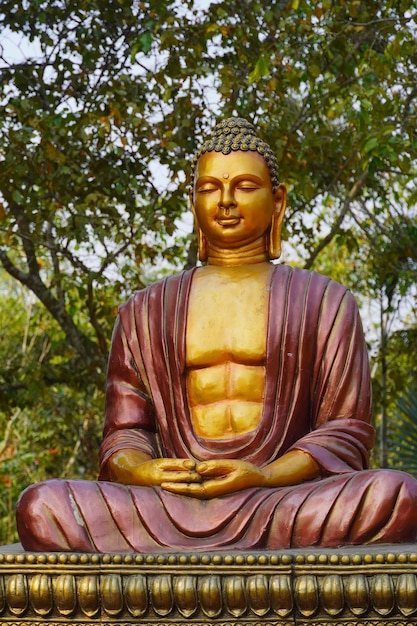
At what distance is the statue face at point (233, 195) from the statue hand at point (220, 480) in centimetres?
136

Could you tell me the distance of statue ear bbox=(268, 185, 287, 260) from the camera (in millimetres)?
6324

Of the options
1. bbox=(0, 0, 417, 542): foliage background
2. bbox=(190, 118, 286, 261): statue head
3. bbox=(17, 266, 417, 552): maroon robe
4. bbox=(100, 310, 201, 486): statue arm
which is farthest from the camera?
bbox=(0, 0, 417, 542): foliage background

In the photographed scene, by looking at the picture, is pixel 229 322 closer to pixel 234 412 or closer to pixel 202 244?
pixel 234 412

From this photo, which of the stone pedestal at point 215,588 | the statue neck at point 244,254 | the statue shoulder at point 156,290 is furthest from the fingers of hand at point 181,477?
the statue neck at point 244,254

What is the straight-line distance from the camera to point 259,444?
5.72 m

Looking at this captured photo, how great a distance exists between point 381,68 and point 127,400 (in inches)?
172

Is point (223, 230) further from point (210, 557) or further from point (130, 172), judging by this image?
point (130, 172)

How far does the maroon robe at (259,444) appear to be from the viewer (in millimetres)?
5023

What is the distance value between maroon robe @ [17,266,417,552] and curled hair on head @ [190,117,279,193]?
545 millimetres

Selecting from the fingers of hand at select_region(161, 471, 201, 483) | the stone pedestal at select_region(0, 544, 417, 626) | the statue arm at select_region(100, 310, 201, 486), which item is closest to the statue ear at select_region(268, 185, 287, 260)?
the statue arm at select_region(100, 310, 201, 486)

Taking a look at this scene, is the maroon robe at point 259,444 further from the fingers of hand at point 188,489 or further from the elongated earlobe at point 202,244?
the elongated earlobe at point 202,244

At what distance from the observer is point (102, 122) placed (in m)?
10.0

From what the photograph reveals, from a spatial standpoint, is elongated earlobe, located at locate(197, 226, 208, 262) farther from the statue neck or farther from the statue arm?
the statue arm

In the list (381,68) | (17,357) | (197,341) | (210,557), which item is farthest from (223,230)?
(17,357)
